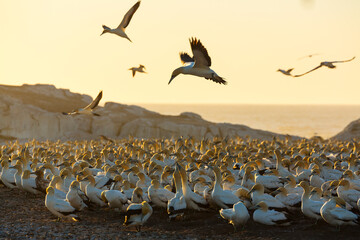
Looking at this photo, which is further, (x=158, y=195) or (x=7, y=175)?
(x=7, y=175)

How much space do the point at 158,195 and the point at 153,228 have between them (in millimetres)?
1096

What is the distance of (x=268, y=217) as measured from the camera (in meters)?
11.7

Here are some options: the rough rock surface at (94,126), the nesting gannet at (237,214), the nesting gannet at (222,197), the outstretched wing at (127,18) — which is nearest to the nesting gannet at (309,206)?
the nesting gannet at (237,214)

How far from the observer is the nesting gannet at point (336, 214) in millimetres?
11156

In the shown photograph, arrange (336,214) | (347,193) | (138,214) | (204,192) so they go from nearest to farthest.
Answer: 1. (336,214)
2. (138,214)
3. (347,193)
4. (204,192)

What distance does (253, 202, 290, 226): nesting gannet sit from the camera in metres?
11.7

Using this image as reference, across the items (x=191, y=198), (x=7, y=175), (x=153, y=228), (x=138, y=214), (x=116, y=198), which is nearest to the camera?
(x=138, y=214)

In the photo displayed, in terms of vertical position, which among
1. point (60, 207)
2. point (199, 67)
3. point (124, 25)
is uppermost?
point (124, 25)

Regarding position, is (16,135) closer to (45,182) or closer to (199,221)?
(45,182)

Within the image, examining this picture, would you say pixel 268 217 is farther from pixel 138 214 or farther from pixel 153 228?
pixel 138 214

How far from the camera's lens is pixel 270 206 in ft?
39.9

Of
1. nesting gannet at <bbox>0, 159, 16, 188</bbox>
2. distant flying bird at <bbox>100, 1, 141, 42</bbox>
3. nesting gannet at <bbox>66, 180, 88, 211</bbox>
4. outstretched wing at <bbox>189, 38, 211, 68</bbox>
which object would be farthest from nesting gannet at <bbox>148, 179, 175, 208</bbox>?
nesting gannet at <bbox>0, 159, 16, 188</bbox>

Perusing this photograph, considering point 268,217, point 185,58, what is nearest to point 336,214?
point 268,217

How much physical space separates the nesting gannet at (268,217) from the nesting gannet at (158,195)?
255cm
